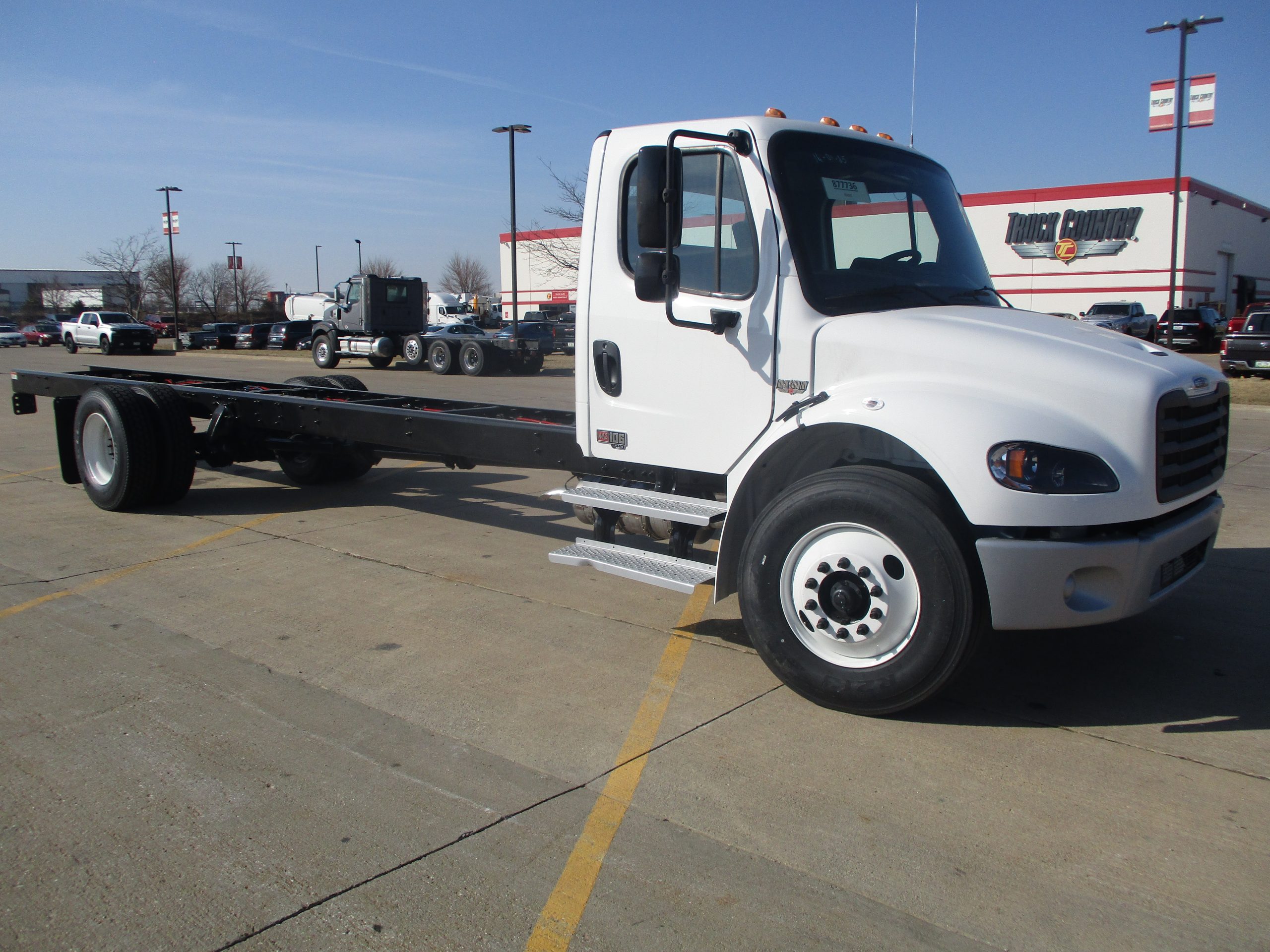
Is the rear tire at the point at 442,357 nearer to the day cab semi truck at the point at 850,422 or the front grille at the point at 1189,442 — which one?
the day cab semi truck at the point at 850,422

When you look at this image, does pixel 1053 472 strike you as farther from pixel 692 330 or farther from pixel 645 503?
pixel 645 503

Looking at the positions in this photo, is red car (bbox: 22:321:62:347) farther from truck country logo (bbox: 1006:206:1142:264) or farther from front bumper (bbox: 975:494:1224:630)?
front bumper (bbox: 975:494:1224:630)

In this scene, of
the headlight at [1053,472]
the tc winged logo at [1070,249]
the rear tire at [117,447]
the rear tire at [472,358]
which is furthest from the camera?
the tc winged logo at [1070,249]

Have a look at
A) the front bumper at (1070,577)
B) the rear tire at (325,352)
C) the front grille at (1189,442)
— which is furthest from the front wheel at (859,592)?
the rear tire at (325,352)

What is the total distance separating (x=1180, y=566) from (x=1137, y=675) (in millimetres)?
815

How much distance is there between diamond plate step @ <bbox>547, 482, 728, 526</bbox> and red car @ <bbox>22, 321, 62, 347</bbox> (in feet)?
206

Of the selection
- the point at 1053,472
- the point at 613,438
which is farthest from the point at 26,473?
the point at 1053,472

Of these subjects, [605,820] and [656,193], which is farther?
[656,193]

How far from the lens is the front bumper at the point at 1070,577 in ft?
11.8

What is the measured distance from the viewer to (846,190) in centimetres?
462

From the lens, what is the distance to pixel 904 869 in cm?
298

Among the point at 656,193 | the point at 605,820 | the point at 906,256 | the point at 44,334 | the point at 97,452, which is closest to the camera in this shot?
Answer: the point at 605,820

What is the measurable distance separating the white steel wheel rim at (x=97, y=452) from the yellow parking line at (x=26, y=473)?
7.46ft

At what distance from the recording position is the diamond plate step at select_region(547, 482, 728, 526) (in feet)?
15.2
